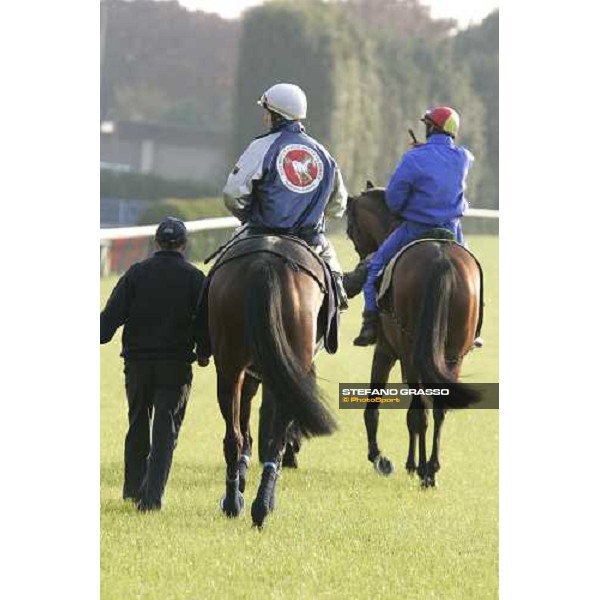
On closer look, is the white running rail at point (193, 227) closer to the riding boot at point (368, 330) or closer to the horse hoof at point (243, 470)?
the riding boot at point (368, 330)

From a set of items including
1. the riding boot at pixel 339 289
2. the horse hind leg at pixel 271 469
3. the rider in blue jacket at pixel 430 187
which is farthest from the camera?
the rider in blue jacket at pixel 430 187

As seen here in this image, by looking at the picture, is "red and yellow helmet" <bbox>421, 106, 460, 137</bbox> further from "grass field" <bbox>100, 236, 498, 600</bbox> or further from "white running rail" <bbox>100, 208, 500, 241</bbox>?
"grass field" <bbox>100, 236, 498, 600</bbox>

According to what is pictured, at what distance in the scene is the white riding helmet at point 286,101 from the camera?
1015cm

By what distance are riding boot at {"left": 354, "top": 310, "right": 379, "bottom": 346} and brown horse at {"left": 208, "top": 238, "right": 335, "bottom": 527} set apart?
5.37 feet

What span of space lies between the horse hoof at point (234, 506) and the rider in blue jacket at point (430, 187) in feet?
6.46

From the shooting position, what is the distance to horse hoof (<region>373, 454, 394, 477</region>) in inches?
452

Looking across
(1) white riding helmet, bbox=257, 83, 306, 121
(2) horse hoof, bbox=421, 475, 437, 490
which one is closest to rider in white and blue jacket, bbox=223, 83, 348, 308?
(1) white riding helmet, bbox=257, 83, 306, 121

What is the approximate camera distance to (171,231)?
10117mm

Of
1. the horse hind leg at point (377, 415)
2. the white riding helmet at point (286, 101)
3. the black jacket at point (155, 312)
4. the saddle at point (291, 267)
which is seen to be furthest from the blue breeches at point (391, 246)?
the black jacket at point (155, 312)

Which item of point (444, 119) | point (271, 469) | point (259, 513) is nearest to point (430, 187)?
point (444, 119)

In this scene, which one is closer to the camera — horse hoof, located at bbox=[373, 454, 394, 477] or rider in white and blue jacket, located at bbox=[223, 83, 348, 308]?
rider in white and blue jacket, located at bbox=[223, 83, 348, 308]

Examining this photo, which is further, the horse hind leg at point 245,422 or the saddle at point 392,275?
the saddle at point 392,275

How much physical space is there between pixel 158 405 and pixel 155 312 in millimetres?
525
